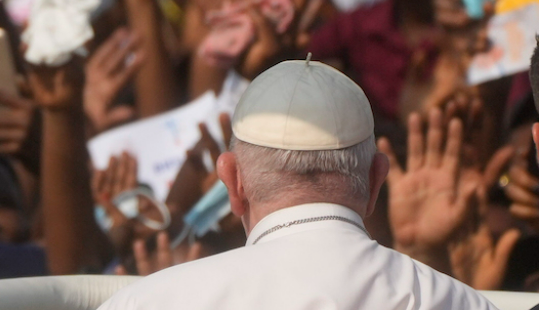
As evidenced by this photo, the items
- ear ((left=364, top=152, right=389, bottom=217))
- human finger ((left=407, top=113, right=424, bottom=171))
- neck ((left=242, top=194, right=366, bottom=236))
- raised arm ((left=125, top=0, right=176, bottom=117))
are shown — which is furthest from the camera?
raised arm ((left=125, top=0, right=176, bottom=117))

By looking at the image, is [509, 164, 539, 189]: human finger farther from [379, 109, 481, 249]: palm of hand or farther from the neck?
the neck

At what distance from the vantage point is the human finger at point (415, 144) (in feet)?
8.57

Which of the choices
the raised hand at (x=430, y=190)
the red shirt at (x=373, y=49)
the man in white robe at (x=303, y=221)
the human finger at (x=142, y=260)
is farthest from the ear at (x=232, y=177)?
the human finger at (x=142, y=260)

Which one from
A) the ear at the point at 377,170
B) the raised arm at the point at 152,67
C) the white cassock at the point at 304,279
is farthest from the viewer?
the raised arm at the point at 152,67

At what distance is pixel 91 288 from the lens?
69.5 inches

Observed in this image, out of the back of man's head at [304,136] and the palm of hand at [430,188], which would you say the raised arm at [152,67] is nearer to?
the palm of hand at [430,188]

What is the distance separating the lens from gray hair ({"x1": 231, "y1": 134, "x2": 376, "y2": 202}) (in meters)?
1.23

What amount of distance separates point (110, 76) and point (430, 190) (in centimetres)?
137

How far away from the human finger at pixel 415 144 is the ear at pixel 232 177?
55.4 inches

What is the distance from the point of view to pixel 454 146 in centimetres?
255

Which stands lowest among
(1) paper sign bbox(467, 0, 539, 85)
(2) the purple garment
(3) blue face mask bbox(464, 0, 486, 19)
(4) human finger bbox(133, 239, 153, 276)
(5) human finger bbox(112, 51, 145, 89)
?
(2) the purple garment

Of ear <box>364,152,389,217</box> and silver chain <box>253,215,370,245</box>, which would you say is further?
ear <box>364,152,389,217</box>

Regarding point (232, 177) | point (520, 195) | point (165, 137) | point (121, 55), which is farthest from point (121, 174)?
point (232, 177)

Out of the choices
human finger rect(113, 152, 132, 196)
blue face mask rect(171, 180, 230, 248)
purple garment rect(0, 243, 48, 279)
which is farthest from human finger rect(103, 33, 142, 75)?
purple garment rect(0, 243, 48, 279)
